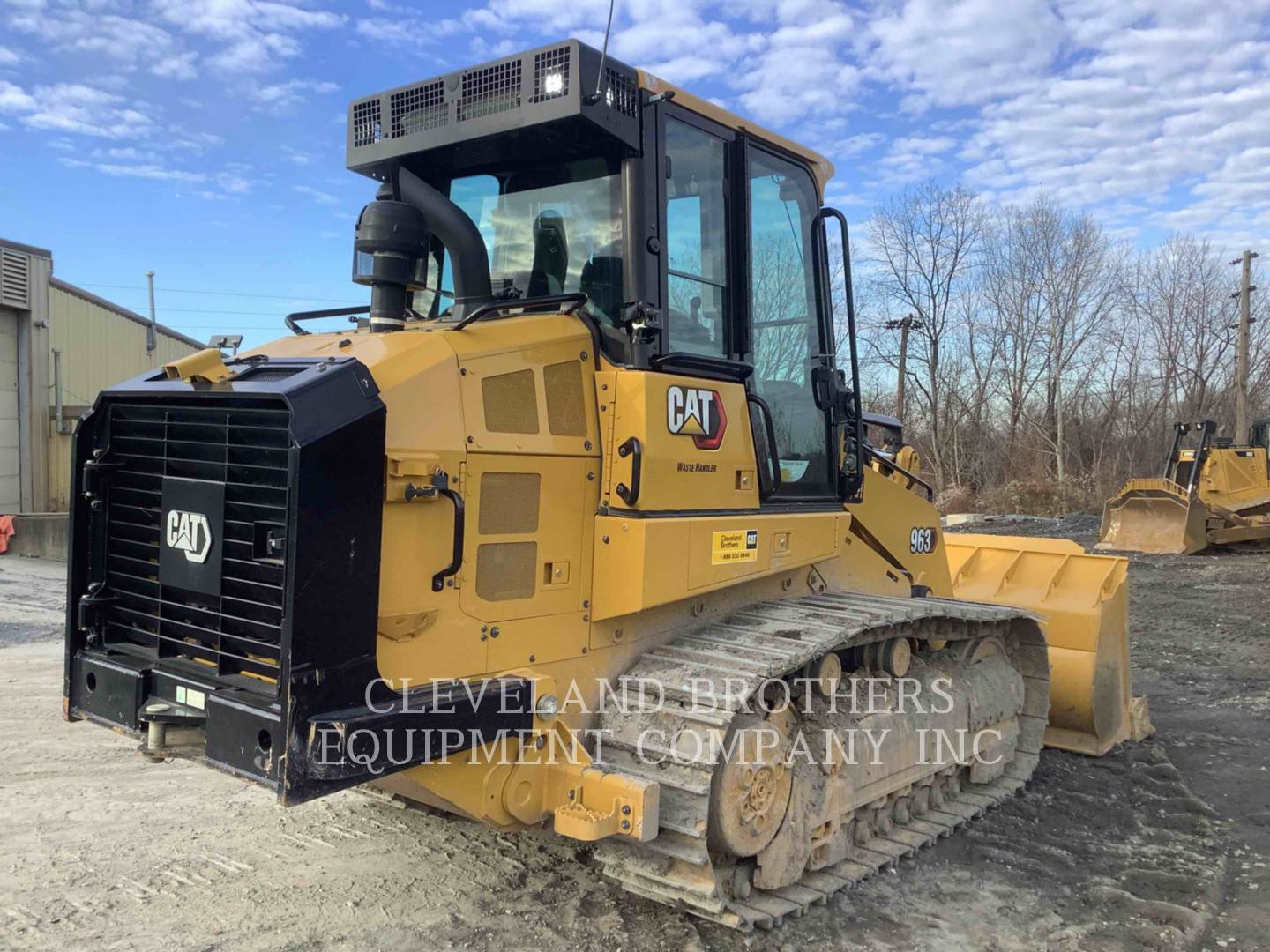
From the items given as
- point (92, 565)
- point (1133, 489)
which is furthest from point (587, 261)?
point (1133, 489)

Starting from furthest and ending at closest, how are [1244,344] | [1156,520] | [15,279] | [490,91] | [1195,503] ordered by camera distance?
[1244,344] → [1156,520] → [1195,503] → [15,279] → [490,91]

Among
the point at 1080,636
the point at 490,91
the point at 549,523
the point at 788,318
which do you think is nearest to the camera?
the point at 549,523

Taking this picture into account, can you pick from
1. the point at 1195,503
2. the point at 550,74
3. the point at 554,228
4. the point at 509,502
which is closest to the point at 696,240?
the point at 554,228

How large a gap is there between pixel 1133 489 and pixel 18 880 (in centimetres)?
1806

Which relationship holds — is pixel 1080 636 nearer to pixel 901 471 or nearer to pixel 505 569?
pixel 901 471

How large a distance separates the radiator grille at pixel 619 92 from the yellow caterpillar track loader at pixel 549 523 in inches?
0.7

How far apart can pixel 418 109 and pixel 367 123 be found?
29cm

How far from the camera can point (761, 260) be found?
448cm

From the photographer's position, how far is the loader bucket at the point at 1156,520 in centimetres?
1736

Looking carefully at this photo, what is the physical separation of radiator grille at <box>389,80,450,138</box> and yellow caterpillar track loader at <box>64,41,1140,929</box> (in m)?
0.01

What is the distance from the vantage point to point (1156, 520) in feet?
57.9

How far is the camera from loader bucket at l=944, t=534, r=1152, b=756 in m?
6.22

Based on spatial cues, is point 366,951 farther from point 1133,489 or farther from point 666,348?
point 1133,489

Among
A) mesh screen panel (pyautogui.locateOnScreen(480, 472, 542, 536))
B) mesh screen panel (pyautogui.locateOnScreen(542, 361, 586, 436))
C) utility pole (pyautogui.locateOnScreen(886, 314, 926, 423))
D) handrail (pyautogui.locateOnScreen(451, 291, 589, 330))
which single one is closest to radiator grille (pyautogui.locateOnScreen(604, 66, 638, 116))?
handrail (pyautogui.locateOnScreen(451, 291, 589, 330))
